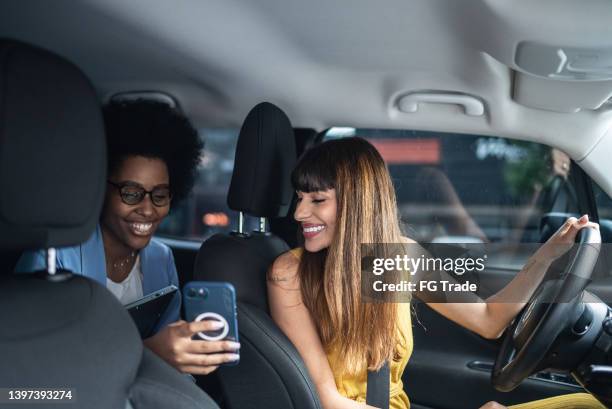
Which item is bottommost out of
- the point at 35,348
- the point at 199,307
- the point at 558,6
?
the point at 199,307

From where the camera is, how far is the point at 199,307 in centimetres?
130

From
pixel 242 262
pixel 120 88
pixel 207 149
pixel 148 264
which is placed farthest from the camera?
pixel 207 149

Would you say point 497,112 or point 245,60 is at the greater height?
point 245,60

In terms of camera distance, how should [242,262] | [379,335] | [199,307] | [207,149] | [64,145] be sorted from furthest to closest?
1. [207,149]
2. [242,262]
3. [379,335]
4. [199,307]
5. [64,145]

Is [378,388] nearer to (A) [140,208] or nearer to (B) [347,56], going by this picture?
(A) [140,208]

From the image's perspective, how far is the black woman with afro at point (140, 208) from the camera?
1.43m

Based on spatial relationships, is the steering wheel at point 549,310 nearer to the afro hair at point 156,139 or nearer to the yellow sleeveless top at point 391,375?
the yellow sleeveless top at point 391,375

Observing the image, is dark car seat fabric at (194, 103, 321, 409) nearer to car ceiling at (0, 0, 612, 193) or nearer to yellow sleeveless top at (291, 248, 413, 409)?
yellow sleeveless top at (291, 248, 413, 409)

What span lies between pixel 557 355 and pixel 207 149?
1442 millimetres

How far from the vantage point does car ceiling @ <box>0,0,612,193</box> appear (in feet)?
5.34

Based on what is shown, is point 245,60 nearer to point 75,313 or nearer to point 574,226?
point 574,226

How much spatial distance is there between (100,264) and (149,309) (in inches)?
5.8

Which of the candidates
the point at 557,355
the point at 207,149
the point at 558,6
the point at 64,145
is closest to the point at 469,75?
the point at 558,6

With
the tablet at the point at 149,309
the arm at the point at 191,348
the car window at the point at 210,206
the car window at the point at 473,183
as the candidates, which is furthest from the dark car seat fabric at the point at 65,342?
the car window at the point at 210,206
